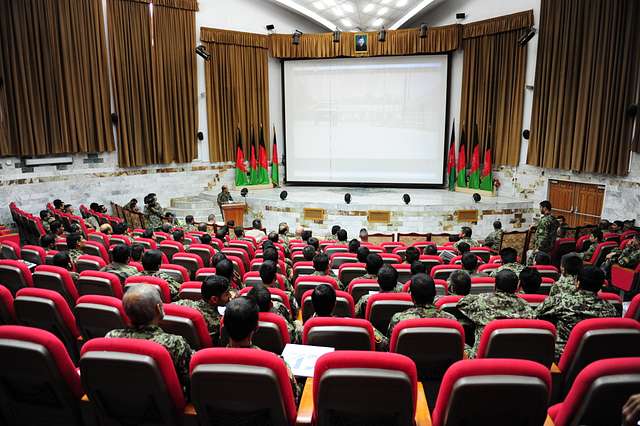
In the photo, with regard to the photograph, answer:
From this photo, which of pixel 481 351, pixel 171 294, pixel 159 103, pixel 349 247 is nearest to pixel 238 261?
pixel 171 294

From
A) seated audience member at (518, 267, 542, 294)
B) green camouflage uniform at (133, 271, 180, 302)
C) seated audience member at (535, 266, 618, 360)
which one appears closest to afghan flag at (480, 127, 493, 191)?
seated audience member at (518, 267, 542, 294)

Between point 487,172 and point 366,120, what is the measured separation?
463cm

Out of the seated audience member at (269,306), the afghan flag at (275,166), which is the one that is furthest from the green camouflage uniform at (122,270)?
the afghan flag at (275,166)

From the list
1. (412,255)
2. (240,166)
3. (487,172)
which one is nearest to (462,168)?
(487,172)

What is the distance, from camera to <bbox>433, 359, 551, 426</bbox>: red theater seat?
170 centimetres

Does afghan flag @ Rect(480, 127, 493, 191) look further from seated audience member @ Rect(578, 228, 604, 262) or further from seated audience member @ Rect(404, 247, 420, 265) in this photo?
seated audience member @ Rect(404, 247, 420, 265)

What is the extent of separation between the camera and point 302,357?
2453 mm

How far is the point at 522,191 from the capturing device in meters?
13.6

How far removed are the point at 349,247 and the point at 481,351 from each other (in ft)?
13.1

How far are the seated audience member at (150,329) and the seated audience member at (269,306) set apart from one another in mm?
582

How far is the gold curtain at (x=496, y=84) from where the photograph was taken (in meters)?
13.4

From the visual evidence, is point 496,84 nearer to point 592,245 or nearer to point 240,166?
point 592,245

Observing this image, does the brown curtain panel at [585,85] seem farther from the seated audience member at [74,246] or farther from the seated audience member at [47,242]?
the seated audience member at [47,242]

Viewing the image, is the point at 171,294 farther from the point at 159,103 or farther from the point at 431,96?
the point at 431,96
